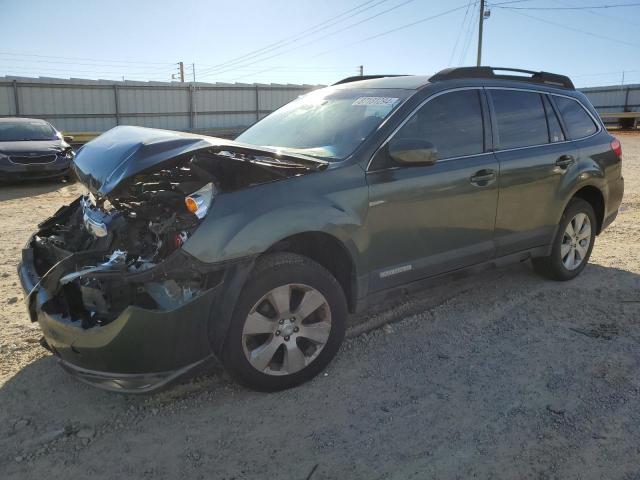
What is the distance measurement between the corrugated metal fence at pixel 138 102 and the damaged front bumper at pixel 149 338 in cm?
2065

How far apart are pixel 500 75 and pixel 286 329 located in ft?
9.38

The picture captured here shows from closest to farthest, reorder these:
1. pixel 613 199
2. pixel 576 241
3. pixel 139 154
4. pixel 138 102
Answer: pixel 139 154, pixel 576 241, pixel 613 199, pixel 138 102

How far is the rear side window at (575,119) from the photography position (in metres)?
4.92

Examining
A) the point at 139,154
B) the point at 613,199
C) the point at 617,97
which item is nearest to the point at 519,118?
the point at 613,199

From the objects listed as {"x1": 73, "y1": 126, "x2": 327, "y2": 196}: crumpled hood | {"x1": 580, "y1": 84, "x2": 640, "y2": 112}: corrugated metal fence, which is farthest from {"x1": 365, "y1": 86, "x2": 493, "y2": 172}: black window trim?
{"x1": 580, "y1": 84, "x2": 640, "y2": 112}: corrugated metal fence

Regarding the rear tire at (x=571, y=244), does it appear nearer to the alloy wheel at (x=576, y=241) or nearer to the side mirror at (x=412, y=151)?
the alloy wheel at (x=576, y=241)

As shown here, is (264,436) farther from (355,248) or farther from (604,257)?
(604,257)

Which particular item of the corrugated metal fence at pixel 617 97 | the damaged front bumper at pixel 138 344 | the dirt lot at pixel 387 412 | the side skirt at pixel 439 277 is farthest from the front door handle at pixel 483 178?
the corrugated metal fence at pixel 617 97

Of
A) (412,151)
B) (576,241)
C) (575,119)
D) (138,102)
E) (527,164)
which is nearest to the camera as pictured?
(412,151)

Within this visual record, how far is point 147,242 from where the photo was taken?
314 cm

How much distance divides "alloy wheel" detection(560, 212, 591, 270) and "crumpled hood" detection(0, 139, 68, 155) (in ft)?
33.2

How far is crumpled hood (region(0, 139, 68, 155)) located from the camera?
10.9m

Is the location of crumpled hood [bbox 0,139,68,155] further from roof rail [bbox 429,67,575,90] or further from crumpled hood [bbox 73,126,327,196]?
roof rail [bbox 429,67,575,90]

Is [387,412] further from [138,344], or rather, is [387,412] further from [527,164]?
[527,164]
